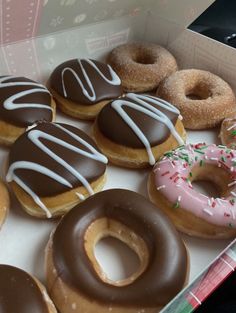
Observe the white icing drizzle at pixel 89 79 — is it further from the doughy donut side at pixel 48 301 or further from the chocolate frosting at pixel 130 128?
the doughy donut side at pixel 48 301

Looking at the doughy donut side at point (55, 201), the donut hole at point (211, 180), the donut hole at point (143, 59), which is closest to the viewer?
the doughy donut side at point (55, 201)

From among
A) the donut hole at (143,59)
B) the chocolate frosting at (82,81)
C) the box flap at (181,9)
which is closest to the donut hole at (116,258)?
the chocolate frosting at (82,81)

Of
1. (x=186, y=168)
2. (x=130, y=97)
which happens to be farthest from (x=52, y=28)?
(x=186, y=168)

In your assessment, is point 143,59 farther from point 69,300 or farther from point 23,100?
point 69,300

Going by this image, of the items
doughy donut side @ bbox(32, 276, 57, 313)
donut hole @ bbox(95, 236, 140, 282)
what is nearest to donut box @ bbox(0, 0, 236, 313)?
donut hole @ bbox(95, 236, 140, 282)

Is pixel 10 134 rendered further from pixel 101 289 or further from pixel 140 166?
pixel 101 289
